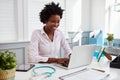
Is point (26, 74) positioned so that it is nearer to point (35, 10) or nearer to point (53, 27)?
point (53, 27)

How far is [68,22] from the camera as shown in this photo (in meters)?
3.32

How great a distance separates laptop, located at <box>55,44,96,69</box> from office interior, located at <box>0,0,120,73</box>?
3.95 ft

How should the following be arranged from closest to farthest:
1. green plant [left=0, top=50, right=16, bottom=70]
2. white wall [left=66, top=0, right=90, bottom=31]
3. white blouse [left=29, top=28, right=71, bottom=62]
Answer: green plant [left=0, top=50, right=16, bottom=70] → white blouse [left=29, top=28, right=71, bottom=62] → white wall [left=66, top=0, right=90, bottom=31]

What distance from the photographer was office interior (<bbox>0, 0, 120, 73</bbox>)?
8.75 feet

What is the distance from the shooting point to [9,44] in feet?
8.64

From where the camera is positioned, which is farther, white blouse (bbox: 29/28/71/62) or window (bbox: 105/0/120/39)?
window (bbox: 105/0/120/39)

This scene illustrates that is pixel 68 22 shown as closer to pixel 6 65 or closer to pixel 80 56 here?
pixel 80 56

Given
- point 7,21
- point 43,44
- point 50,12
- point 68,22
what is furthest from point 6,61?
point 68,22

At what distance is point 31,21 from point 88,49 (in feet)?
5.59

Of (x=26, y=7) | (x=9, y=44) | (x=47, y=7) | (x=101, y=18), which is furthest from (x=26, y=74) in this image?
(x=101, y=18)

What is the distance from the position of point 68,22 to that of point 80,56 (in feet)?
6.61

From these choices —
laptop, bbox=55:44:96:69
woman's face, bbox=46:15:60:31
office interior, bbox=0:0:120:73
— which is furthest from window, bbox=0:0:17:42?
laptop, bbox=55:44:96:69

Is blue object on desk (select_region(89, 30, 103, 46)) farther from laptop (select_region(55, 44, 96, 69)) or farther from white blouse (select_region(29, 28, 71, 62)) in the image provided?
laptop (select_region(55, 44, 96, 69))

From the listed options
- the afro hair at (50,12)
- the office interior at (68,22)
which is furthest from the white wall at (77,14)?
the afro hair at (50,12)
